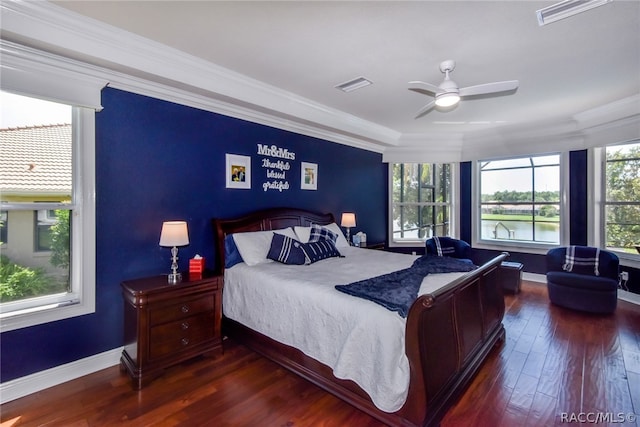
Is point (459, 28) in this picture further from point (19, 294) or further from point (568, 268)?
point (19, 294)

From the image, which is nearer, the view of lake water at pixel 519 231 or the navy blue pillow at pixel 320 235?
the navy blue pillow at pixel 320 235

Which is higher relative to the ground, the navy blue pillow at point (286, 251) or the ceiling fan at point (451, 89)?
the ceiling fan at point (451, 89)

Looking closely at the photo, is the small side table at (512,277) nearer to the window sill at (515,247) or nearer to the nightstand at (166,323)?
the window sill at (515,247)

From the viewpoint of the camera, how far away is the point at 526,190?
5387 millimetres

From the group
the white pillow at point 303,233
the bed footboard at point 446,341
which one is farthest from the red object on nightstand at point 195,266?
the bed footboard at point 446,341

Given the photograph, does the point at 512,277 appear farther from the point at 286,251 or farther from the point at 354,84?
the point at 354,84

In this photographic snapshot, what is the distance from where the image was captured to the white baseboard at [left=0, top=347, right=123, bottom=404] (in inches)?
84.2

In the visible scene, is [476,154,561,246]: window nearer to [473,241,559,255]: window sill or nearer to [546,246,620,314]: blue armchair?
[473,241,559,255]: window sill

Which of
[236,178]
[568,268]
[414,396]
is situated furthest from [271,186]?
[568,268]

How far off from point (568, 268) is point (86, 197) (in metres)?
5.59

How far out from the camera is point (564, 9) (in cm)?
209

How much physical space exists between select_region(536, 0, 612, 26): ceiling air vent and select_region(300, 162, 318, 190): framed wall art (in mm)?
2957

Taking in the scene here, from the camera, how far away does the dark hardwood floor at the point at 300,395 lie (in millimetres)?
1945

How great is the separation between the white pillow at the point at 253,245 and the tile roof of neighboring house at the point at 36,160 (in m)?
1.51
